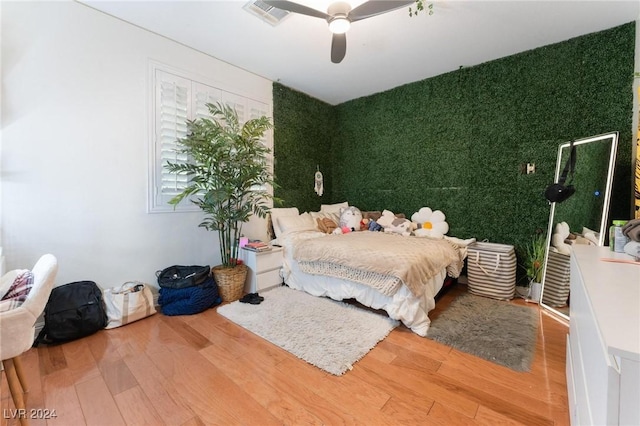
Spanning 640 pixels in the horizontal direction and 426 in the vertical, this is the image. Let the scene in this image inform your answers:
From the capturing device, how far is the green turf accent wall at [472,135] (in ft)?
8.28

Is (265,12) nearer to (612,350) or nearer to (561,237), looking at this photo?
(612,350)

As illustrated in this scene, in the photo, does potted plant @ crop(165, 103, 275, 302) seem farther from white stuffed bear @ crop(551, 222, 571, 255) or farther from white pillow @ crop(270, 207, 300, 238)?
white stuffed bear @ crop(551, 222, 571, 255)

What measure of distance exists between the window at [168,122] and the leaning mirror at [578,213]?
3763 millimetres

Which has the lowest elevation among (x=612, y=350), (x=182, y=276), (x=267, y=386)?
(x=267, y=386)

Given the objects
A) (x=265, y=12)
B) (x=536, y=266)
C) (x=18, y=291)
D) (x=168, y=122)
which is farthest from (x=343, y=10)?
(x=536, y=266)

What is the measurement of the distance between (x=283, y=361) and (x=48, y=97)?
2.72m

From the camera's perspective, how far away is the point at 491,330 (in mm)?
2129

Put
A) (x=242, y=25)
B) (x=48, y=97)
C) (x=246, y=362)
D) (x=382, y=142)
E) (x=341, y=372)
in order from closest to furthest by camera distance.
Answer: (x=341, y=372)
(x=246, y=362)
(x=48, y=97)
(x=242, y=25)
(x=382, y=142)

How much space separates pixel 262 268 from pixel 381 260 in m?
1.38

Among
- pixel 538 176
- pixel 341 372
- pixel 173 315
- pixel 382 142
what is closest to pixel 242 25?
pixel 382 142

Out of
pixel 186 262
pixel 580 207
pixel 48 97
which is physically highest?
pixel 48 97

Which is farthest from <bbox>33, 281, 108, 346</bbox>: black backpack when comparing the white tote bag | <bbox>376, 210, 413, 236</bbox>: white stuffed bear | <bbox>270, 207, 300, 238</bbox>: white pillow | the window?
<bbox>376, 210, 413, 236</bbox>: white stuffed bear

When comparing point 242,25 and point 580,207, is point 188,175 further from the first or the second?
point 580,207

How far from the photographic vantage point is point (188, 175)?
2814mm
